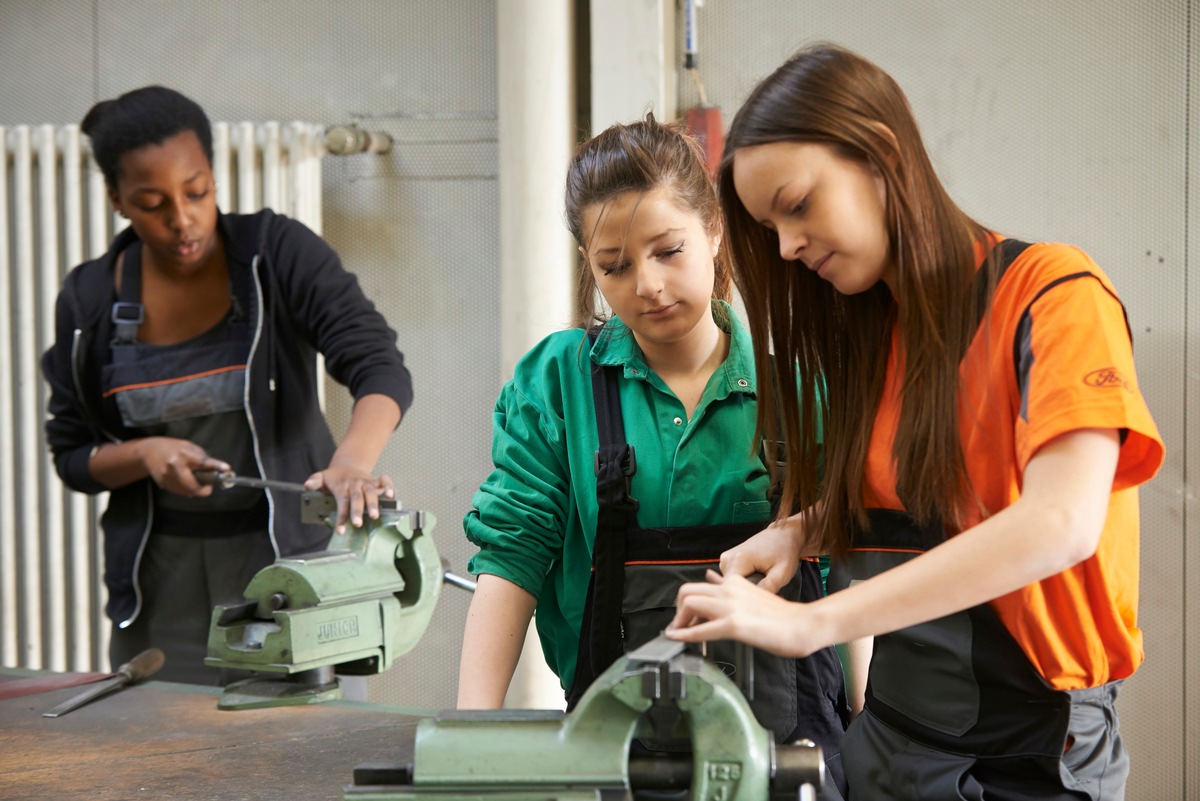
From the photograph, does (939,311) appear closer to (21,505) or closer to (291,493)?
(291,493)

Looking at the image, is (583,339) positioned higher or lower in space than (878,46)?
lower

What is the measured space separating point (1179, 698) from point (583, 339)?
1.97 m

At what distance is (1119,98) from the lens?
2615mm

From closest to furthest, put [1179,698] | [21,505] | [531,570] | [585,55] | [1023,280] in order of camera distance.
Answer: [1023,280] < [531,570] < [1179,698] < [585,55] < [21,505]

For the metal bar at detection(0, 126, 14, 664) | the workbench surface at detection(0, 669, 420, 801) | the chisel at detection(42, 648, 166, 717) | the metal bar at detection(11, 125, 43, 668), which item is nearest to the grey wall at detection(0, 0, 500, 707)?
the metal bar at detection(11, 125, 43, 668)

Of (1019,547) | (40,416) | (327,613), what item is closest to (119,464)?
(327,613)

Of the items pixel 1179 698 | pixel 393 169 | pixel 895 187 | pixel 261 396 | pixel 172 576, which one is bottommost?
pixel 1179 698

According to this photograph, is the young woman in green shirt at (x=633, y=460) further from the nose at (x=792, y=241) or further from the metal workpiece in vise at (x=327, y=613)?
the metal workpiece in vise at (x=327, y=613)

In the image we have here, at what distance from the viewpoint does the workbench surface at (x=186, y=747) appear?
1.33 metres

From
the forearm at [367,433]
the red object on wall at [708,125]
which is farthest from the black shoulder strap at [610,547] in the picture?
the red object on wall at [708,125]

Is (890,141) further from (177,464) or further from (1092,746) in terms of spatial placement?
(177,464)

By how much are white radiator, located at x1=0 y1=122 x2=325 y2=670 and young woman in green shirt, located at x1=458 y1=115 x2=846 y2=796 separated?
6.00 ft

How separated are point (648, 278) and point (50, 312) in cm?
244

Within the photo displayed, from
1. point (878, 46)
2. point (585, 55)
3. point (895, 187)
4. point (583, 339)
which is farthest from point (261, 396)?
point (878, 46)
